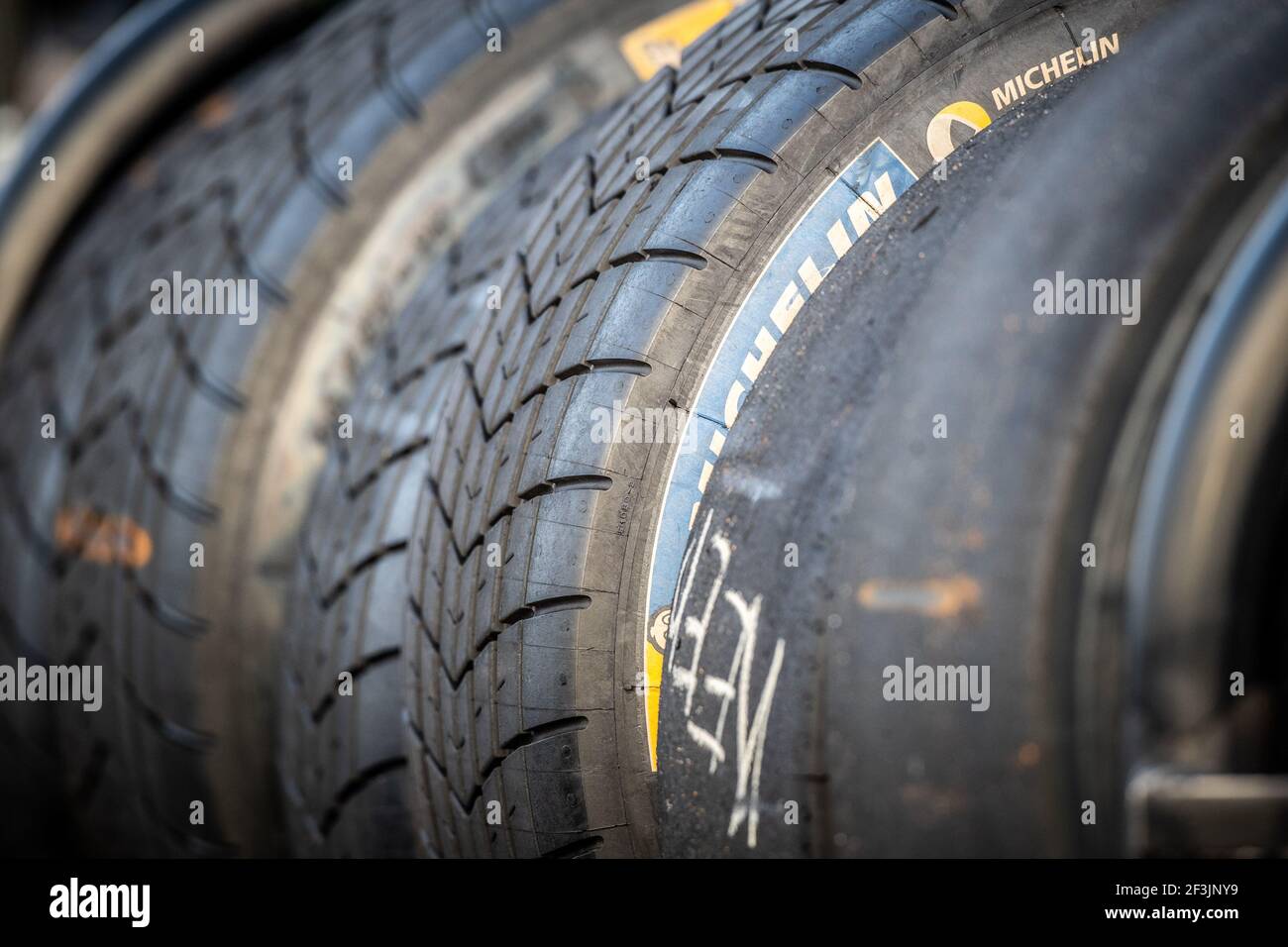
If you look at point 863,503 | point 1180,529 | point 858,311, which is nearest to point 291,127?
point 858,311

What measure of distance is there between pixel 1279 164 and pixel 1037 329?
0.67ft

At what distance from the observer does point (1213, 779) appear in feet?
3.01

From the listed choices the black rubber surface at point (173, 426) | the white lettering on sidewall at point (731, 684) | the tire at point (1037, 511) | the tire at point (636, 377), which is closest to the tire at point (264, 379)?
the black rubber surface at point (173, 426)

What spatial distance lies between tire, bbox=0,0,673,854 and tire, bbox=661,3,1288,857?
1260mm

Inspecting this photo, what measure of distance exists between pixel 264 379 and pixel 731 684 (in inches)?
51.6

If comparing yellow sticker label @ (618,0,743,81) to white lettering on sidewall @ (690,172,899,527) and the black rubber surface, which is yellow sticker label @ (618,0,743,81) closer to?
the black rubber surface

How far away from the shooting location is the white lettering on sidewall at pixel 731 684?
50.7 inches

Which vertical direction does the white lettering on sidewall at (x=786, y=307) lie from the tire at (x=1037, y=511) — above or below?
above

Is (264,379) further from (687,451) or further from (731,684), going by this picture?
(731,684)

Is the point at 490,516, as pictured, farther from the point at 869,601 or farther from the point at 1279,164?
the point at 1279,164

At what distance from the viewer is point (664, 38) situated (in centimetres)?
224

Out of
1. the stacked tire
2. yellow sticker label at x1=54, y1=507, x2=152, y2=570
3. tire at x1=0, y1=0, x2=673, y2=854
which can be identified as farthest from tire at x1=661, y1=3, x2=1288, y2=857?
yellow sticker label at x1=54, y1=507, x2=152, y2=570

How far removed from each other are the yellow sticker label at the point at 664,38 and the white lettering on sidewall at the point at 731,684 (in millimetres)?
1084

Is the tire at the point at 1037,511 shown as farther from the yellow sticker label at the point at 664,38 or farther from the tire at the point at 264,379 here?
the tire at the point at 264,379
